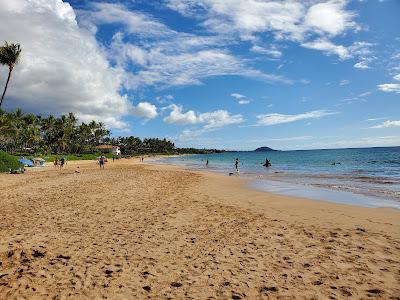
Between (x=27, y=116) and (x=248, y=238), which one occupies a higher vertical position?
(x=27, y=116)

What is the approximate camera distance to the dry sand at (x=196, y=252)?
562cm

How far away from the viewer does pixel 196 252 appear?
7648mm

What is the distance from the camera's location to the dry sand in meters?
5.62

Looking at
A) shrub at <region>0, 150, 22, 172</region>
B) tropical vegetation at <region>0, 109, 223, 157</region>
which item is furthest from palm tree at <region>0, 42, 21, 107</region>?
tropical vegetation at <region>0, 109, 223, 157</region>

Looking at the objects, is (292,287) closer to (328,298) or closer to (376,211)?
(328,298)

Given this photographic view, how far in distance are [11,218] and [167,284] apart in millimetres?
7881

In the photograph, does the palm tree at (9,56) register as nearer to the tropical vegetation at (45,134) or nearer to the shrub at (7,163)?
the shrub at (7,163)

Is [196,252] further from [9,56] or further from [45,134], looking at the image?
[45,134]

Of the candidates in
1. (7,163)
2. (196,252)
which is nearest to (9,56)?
(7,163)

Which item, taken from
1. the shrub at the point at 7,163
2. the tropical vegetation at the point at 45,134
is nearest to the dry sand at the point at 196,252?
the shrub at the point at 7,163

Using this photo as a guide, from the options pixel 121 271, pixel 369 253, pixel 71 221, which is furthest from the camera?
pixel 71 221

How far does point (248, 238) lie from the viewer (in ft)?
29.0

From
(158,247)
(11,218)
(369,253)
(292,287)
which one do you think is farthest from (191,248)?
(11,218)

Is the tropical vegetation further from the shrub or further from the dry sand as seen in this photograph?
the dry sand
